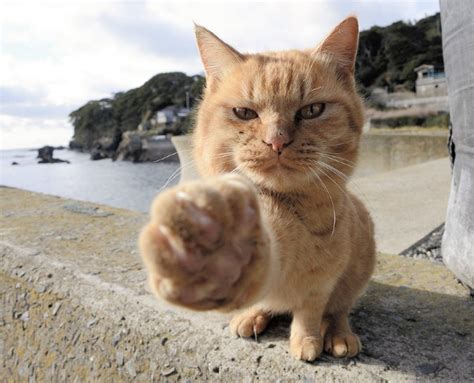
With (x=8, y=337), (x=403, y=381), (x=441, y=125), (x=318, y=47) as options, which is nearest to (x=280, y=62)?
(x=318, y=47)

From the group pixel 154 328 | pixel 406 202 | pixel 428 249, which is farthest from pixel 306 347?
pixel 406 202

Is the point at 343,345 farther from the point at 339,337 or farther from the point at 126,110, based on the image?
the point at 126,110

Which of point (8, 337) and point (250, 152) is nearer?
point (250, 152)

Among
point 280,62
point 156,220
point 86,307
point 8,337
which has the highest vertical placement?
point 280,62

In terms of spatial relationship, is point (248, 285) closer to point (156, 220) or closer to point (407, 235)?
point (156, 220)

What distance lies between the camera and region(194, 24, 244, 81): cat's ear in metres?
1.18

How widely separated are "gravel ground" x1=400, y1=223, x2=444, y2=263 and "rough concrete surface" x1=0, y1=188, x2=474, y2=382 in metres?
0.58

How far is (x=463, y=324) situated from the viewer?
1227 millimetres

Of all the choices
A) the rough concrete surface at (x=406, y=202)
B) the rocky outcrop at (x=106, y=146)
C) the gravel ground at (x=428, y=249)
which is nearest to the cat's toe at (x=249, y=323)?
the rough concrete surface at (x=406, y=202)

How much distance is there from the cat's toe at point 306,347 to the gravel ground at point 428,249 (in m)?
1.54

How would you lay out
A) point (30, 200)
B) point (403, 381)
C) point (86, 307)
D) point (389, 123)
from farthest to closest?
point (389, 123)
point (30, 200)
point (86, 307)
point (403, 381)

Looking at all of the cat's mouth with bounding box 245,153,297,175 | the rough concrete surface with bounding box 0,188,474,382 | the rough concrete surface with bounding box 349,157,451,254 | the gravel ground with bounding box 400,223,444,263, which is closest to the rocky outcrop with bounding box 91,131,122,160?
the rough concrete surface with bounding box 349,157,451,254

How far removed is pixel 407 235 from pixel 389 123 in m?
9.84

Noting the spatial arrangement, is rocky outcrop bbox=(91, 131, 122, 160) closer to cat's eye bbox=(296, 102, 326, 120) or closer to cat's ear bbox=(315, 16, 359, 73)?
cat's ear bbox=(315, 16, 359, 73)
